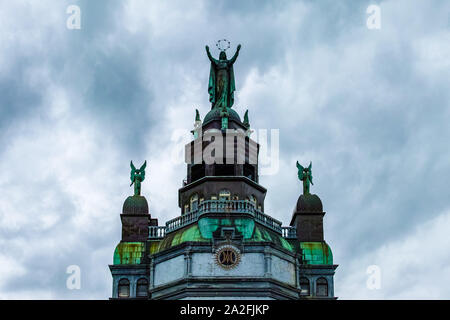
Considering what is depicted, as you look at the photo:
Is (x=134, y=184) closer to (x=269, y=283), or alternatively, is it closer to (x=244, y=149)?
(x=244, y=149)

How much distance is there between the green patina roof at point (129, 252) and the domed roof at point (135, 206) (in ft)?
11.4

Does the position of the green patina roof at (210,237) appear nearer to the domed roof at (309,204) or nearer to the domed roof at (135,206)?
the domed roof at (135,206)

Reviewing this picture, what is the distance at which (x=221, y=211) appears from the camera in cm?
7425

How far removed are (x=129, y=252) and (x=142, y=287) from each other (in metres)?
3.90

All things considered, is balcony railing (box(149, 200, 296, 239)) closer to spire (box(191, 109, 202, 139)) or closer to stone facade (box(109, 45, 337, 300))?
stone facade (box(109, 45, 337, 300))

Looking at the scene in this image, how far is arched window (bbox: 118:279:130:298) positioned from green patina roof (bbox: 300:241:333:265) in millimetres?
18018

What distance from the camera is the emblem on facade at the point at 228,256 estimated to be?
71.2 meters

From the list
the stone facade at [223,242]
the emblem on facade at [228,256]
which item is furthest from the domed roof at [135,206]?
the emblem on facade at [228,256]

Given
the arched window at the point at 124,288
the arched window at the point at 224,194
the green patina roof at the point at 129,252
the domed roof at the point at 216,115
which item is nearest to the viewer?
the arched window at the point at 124,288

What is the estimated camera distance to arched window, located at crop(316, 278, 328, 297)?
253 feet

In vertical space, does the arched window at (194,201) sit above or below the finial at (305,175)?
below
